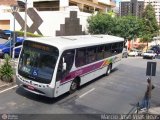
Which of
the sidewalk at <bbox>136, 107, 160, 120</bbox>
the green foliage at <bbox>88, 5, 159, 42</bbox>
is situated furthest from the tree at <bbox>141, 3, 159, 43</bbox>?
the sidewalk at <bbox>136, 107, 160, 120</bbox>

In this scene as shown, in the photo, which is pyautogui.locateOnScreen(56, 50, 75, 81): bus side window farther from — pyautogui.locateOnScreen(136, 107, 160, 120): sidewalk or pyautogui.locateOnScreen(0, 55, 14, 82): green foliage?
pyautogui.locateOnScreen(0, 55, 14, 82): green foliage

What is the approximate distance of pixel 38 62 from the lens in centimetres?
1573

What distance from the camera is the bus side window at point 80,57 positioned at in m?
17.8

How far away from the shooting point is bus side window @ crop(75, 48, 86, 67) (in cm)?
1781

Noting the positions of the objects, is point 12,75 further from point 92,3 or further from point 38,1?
point 92,3

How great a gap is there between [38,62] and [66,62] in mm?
1323

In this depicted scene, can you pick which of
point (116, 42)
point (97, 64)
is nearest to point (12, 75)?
point (97, 64)

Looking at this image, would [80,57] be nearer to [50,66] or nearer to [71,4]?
[50,66]

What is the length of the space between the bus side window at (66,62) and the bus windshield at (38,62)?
0.33 metres

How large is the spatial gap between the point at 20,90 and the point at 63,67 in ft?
9.87

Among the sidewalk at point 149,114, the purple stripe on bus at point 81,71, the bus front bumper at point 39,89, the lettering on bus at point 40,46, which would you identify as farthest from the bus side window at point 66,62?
the sidewalk at point 149,114

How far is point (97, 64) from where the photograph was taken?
2134 cm

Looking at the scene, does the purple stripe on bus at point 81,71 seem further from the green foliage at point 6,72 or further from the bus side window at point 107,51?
the green foliage at point 6,72

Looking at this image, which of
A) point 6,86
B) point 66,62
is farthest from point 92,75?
point 6,86
